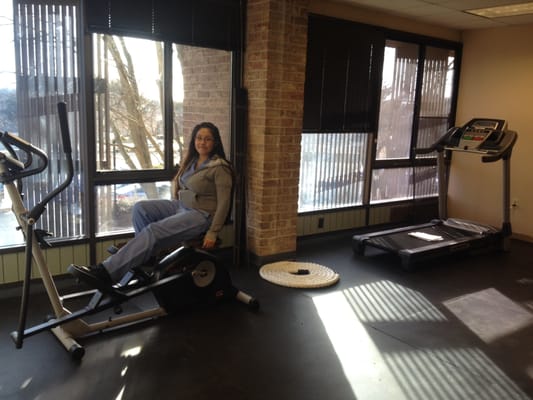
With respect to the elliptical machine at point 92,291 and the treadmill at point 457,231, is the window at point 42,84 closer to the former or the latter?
the elliptical machine at point 92,291

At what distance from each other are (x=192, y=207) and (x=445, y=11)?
3633 mm

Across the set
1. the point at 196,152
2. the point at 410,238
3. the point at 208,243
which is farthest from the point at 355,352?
the point at 410,238

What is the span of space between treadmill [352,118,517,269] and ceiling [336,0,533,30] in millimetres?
1204

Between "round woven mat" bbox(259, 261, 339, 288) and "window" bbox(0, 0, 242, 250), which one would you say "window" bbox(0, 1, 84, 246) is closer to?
"window" bbox(0, 0, 242, 250)

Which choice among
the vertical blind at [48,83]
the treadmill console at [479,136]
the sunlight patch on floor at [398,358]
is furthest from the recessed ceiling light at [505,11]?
the vertical blind at [48,83]

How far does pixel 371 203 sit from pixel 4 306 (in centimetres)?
416

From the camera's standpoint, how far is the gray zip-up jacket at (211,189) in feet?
11.6

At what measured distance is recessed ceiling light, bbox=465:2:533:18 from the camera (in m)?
4.86

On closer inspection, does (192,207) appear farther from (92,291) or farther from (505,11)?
(505,11)

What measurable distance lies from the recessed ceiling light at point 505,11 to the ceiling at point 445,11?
0.13 metres

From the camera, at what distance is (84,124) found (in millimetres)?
3803

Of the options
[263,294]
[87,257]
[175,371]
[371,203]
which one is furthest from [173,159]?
[371,203]

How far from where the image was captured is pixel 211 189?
11.9ft

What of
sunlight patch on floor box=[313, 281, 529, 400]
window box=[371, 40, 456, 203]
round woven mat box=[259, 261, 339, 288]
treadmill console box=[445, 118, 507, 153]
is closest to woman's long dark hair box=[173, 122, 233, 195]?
round woven mat box=[259, 261, 339, 288]
